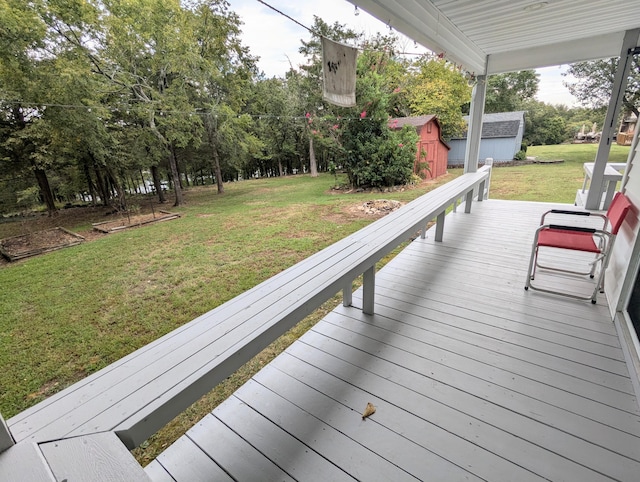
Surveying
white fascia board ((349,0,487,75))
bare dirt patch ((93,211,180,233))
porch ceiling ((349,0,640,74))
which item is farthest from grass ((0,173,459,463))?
porch ceiling ((349,0,640,74))

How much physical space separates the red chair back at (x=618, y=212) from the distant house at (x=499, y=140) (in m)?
13.7

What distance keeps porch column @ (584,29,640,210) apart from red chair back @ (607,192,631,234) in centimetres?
172

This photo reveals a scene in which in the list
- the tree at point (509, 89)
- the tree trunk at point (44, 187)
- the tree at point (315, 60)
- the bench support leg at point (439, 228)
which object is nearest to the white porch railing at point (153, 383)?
the bench support leg at point (439, 228)

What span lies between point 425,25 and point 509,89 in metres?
23.5

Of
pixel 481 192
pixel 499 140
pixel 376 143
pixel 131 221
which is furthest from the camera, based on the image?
pixel 499 140

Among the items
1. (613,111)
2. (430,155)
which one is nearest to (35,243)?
(613,111)

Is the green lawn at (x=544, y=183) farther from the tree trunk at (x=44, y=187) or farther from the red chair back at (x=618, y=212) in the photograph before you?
the tree trunk at (x=44, y=187)

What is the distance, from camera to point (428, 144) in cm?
1143

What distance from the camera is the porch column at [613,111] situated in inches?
130

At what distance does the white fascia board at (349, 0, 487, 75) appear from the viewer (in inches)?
75.5

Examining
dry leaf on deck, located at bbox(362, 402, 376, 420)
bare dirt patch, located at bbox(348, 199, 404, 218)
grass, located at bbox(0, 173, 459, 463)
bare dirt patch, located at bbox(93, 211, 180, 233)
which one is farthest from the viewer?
bare dirt patch, located at bbox(93, 211, 180, 233)

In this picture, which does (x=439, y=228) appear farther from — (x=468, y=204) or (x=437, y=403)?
(x=437, y=403)

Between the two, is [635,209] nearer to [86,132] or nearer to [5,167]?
[86,132]

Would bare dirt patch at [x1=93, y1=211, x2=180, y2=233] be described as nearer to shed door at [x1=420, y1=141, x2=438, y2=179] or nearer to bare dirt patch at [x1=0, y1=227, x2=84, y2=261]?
bare dirt patch at [x1=0, y1=227, x2=84, y2=261]
